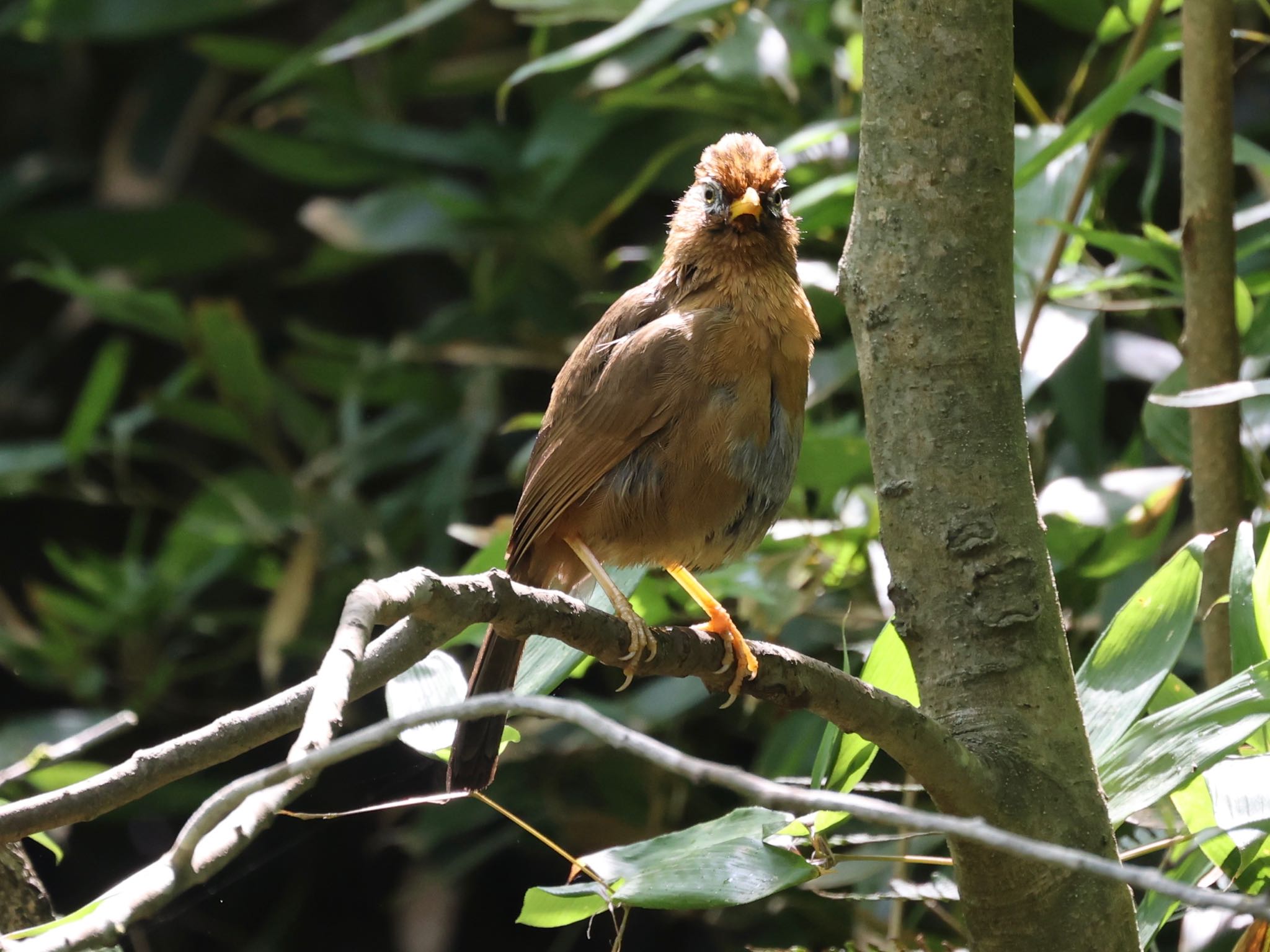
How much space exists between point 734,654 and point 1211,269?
115cm

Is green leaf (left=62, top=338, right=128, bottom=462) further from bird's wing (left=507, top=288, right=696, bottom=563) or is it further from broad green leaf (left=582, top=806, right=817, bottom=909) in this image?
broad green leaf (left=582, top=806, right=817, bottom=909)

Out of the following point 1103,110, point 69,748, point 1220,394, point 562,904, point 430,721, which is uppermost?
point 1103,110

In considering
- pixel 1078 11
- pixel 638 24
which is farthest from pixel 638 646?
pixel 1078 11

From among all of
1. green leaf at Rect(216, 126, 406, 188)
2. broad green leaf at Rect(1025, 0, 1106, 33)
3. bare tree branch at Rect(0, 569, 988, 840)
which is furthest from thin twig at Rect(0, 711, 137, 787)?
green leaf at Rect(216, 126, 406, 188)

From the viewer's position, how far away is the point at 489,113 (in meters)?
5.52

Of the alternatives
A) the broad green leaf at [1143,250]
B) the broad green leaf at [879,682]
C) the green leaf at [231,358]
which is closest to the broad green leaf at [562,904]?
the broad green leaf at [879,682]

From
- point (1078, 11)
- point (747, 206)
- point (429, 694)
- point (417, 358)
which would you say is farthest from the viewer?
point (417, 358)

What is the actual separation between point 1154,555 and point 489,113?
3394 millimetres

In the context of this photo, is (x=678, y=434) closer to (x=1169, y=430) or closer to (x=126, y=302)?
(x=1169, y=430)

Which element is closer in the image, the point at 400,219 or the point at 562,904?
the point at 562,904

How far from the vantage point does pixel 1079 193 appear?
114 inches

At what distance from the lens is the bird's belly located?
8.79ft

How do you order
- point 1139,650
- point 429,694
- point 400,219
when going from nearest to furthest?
point 1139,650, point 429,694, point 400,219

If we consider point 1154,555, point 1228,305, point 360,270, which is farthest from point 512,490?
point 1228,305
